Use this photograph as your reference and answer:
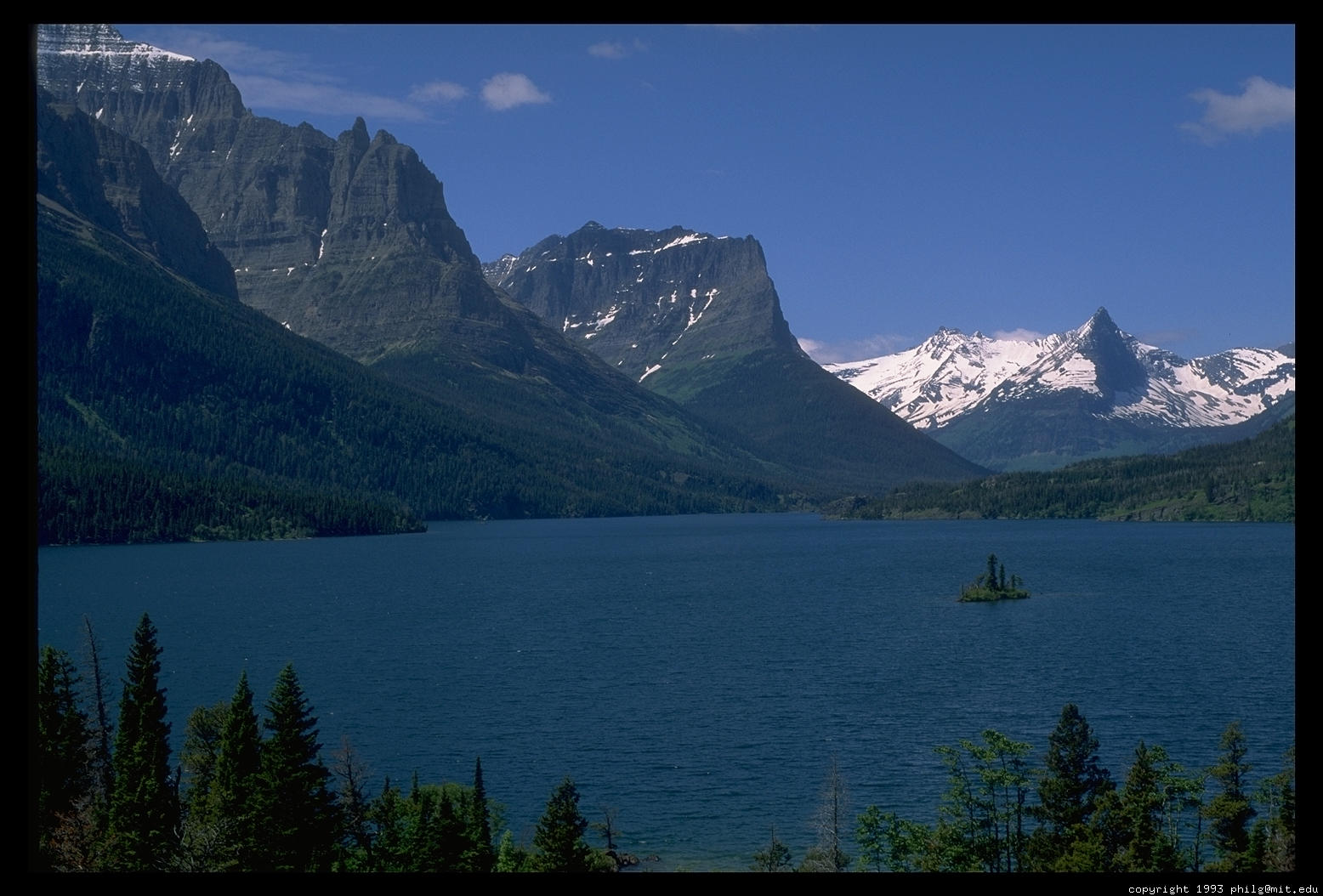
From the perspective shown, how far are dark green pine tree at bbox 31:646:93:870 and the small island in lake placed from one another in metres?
129

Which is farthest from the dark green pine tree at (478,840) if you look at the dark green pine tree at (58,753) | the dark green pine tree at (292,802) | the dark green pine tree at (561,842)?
the dark green pine tree at (58,753)

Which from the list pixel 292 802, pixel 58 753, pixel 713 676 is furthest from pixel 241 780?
pixel 713 676

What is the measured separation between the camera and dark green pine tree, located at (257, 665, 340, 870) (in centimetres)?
4850

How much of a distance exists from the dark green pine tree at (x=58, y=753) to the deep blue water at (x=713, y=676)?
66.5 feet

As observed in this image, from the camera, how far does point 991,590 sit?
550 ft

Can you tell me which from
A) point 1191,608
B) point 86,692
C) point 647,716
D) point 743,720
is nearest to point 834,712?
point 743,720

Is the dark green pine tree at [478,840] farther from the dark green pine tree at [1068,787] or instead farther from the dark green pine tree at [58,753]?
the dark green pine tree at [1068,787]

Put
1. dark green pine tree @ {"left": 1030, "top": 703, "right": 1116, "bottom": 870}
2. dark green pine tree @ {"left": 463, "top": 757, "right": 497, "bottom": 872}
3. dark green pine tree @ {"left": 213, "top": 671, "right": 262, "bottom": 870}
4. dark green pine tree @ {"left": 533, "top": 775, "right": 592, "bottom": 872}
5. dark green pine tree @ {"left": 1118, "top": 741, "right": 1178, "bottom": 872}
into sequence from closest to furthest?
1. dark green pine tree @ {"left": 1118, "top": 741, "right": 1178, "bottom": 872}
2. dark green pine tree @ {"left": 533, "top": 775, "right": 592, "bottom": 872}
3. dark green pine tree @ {"left": 463, "top": 757, "right": 497, "bottom": 872}
4. dark green pine tree @ {"left": 213, "top": 671, "right": 262, "bottom": 870}
5. dark green pine tree @ {"left": 1030, "top": 703, "right": 1116, "bottom": 870}

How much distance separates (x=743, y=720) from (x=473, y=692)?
1007 inches

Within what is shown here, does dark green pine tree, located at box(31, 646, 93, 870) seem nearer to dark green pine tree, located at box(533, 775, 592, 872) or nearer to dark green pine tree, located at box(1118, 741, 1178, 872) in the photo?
dark green pine tree, located at box(533, 775, 592, 872)

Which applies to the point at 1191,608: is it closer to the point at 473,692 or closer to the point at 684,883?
the point at 473,692

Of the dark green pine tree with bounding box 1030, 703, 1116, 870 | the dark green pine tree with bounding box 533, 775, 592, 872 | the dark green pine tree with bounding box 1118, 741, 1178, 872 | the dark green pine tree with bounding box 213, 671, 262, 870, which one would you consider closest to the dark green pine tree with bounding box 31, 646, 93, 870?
the dark green pine tree with bounding box 213, 671, 262, 870

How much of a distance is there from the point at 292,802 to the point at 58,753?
43.7ft

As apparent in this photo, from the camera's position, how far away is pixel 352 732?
84312 millimetres
